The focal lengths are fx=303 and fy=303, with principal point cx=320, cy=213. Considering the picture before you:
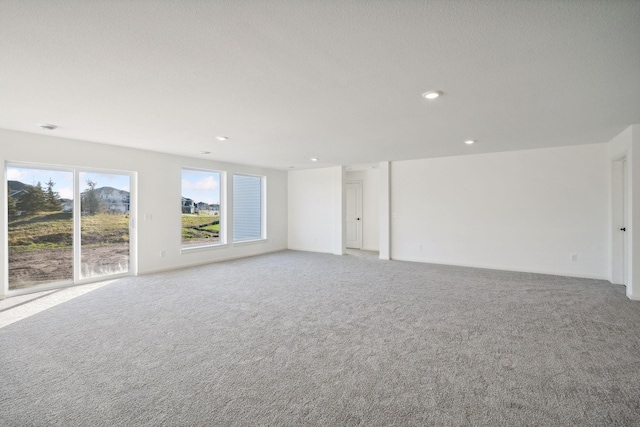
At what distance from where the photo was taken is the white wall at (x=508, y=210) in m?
5.22

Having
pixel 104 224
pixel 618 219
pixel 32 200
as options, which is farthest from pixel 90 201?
pixel 618 219

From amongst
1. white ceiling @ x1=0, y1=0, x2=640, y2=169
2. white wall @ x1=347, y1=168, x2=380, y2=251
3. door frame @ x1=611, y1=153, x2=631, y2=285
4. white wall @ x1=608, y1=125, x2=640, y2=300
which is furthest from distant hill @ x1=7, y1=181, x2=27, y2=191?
door frame @ x1=611, y1=153, x2=631, y2=285

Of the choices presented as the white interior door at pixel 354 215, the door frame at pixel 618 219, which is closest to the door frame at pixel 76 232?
the white interior door at pixel 354 215

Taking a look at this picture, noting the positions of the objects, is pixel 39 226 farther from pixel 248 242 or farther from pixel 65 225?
pixel 248 242

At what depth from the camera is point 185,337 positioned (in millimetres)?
2932

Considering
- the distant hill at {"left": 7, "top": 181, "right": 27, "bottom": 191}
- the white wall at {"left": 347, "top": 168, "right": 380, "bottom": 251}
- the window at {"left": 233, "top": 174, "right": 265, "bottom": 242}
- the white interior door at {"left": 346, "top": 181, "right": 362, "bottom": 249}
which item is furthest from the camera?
the white interior door at {"left": 346, "top": 181, "right": 362, "bottom": 249}

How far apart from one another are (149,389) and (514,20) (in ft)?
10.8

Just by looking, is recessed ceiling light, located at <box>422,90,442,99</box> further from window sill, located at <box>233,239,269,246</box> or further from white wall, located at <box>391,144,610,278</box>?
window sill, located at <box>233,239,269,246</box>

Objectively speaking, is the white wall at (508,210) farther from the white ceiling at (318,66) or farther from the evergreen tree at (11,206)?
the evergreen tree at (11,206)

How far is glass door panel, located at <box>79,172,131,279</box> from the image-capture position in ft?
16.7

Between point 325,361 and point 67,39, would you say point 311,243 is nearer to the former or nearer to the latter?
point 325,361

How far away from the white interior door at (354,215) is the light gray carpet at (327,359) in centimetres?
487

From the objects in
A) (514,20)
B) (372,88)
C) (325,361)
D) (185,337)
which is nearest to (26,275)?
(185,337)

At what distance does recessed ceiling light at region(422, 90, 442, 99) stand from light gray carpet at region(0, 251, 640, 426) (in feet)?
7.59
